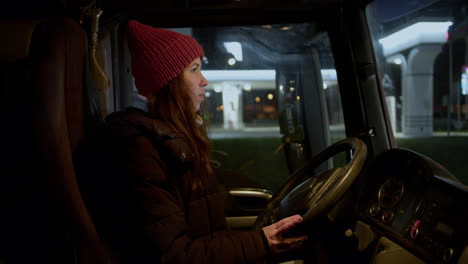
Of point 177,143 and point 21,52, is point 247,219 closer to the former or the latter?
point 177,143

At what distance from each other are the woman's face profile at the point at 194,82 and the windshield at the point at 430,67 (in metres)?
1.03

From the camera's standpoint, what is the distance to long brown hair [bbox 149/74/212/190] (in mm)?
1139

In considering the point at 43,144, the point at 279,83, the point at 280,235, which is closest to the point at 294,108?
the point at 279,83

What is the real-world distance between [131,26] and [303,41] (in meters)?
1.38

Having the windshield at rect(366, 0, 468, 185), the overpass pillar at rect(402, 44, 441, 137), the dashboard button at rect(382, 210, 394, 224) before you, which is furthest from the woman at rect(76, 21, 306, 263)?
the overpass pillar at rect(402, 44, 441, 137)

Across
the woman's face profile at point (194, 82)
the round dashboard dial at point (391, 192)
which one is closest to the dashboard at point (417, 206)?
the round dashboard dial at point (391, 192)

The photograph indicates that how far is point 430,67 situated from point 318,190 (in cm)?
144

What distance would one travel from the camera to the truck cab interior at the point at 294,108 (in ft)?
3.38

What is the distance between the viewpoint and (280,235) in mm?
1139

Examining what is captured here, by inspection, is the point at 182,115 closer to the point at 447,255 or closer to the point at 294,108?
the point at 447,255

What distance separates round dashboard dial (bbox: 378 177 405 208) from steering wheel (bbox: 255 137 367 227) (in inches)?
9.2

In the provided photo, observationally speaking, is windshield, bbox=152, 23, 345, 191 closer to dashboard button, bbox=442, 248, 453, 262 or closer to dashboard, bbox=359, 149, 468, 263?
dashboard, bbox=359, 149, 468, 263

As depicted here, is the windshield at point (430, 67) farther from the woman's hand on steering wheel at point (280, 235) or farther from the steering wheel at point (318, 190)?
the woman's hand on steering wheel at point (280, 235)

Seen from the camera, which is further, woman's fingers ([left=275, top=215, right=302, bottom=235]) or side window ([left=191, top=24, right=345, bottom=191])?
side window ([left=191, top=24, right=345, bottom=191])
